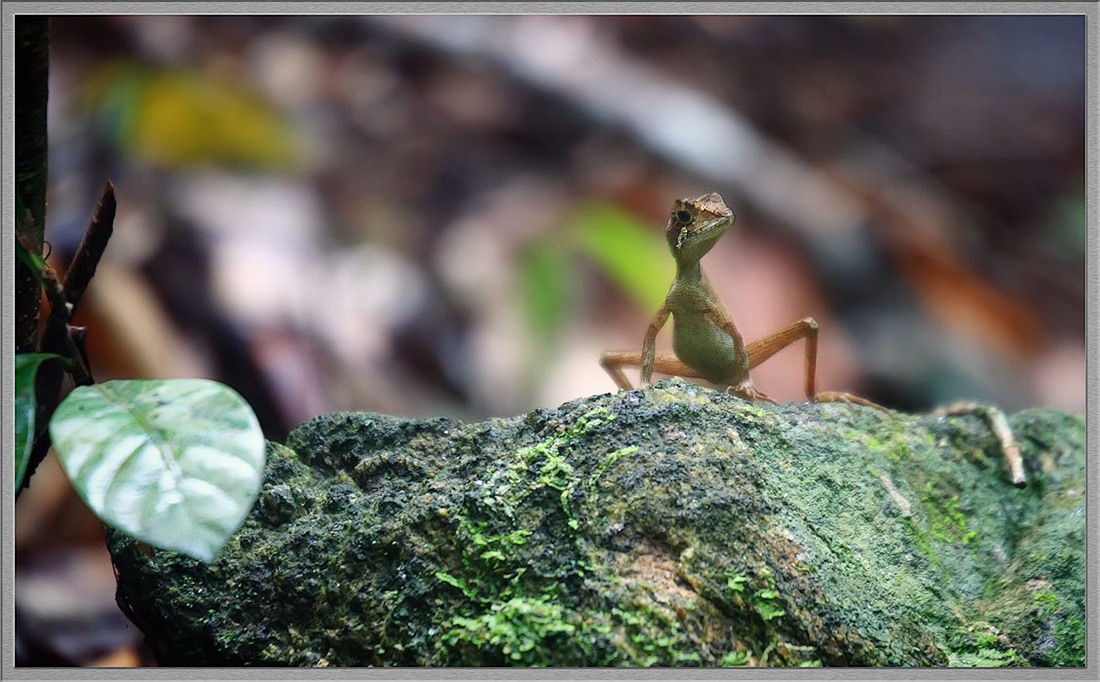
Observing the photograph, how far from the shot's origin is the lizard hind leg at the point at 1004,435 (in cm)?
274

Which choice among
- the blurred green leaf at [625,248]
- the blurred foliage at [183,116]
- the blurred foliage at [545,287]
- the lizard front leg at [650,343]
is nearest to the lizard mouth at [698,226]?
the lizard front leg at [650,343]

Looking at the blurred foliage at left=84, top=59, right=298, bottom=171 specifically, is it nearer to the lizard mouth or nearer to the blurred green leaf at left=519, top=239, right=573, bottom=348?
the blurred green leaf at left=519, top=239, right=573, bottom=348

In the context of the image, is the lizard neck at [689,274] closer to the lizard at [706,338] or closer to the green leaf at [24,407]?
the lizard at [706,338]

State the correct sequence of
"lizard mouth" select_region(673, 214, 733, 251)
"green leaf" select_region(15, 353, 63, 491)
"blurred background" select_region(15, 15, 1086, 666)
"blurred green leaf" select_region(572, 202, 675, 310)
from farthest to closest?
1. "blurred green leaf" select_region(572, 202, 675, 310)
2. "blurred background" select_region(15, 15, 1086, 666)
3. "lizard mouth" select_region(673, 214, 733, 251)
4. "green leaf" select_region(15, 353, 63, 491)

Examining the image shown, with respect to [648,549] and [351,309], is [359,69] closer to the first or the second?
[351,309]

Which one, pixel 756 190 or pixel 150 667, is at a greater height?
pixel 756 190

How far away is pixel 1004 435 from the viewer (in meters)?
2.84

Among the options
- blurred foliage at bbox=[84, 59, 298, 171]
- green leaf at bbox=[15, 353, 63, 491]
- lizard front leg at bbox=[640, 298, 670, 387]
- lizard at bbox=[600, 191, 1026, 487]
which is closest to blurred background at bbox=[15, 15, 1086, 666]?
blurred foliage at bbox=[84, 59, 298, 171]

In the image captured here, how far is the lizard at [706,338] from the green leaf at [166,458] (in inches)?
49.9

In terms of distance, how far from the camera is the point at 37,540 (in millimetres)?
3002

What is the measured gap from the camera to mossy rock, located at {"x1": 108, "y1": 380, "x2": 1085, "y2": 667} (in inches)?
72.5

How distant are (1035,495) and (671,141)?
2437 millimetres

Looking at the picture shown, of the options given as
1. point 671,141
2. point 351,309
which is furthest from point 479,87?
point 351,309

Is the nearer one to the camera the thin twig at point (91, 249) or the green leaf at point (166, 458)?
the green leaf at point (166, 458)
